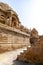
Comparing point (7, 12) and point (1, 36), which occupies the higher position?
point (7, 12)

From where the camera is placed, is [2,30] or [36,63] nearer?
[36,63]

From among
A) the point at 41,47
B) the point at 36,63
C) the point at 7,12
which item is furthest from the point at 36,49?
the point at 7,12

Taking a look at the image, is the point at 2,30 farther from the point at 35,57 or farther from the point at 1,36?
the point at 35,57

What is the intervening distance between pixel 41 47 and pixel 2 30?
3454 mm

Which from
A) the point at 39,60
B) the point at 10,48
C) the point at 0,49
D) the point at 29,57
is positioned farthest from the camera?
the point at 10,48

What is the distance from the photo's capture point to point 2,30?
25.2 feet

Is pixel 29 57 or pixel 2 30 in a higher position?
pixel 2 30

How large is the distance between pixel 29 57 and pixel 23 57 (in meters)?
0.35

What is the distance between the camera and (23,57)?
5652 mm

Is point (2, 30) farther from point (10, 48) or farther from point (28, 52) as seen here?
point (28, 52)

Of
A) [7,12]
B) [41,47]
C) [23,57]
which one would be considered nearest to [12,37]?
[23,57]

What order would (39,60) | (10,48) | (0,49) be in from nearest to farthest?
(39,60)
(0,49)
(10,48)

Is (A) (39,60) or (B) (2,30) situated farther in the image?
(B) (2,30)

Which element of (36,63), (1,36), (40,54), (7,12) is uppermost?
(7,12)
